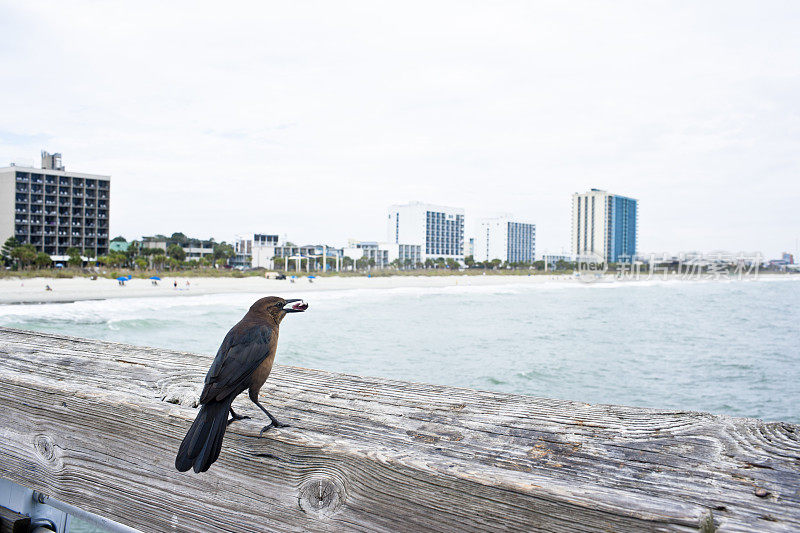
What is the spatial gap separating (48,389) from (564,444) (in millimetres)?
1133

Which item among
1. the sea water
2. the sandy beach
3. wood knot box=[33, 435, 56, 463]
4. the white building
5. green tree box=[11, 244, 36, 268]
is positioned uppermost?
the white building

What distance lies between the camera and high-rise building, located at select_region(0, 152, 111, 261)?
71.1 metres

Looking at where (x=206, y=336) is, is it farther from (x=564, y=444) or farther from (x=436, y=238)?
(x=436, y=238)

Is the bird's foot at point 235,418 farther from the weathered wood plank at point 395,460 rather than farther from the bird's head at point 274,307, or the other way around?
the bird's head at point 274,307

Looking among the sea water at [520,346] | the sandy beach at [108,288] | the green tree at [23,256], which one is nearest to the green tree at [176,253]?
the green tree at [23,256]

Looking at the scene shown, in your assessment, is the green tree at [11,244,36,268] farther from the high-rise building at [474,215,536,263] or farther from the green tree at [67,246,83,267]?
the high-rise building at [474,215,536,263]

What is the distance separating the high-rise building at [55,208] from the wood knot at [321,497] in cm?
8287

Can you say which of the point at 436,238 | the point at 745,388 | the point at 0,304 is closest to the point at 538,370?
the point at 745,388

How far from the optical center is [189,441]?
0.81m

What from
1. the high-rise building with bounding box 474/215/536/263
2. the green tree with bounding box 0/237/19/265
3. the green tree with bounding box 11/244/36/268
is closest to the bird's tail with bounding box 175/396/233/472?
the green tree with bounding box 11/244/36/268

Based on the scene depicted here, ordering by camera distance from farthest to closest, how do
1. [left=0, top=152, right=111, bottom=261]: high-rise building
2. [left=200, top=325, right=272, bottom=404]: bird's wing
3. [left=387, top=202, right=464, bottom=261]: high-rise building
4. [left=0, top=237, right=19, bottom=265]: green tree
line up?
1. [left=387, top=202, right=464, bottom=261]: high-rise building
2. [left=0, top=152, right=111, bottom=261]: high-rise building
3. [left=0, top=237, right=19, bottom=265]: green tree
4. [left=200, top=325, right=272, bottom=404]: bird's wing

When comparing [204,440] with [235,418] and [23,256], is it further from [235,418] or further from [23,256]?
[23,256]

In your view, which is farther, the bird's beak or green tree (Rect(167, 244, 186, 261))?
green tree (Rect(167, 244, 186, 261))

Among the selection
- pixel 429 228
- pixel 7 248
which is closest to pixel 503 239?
pixel 429 228
